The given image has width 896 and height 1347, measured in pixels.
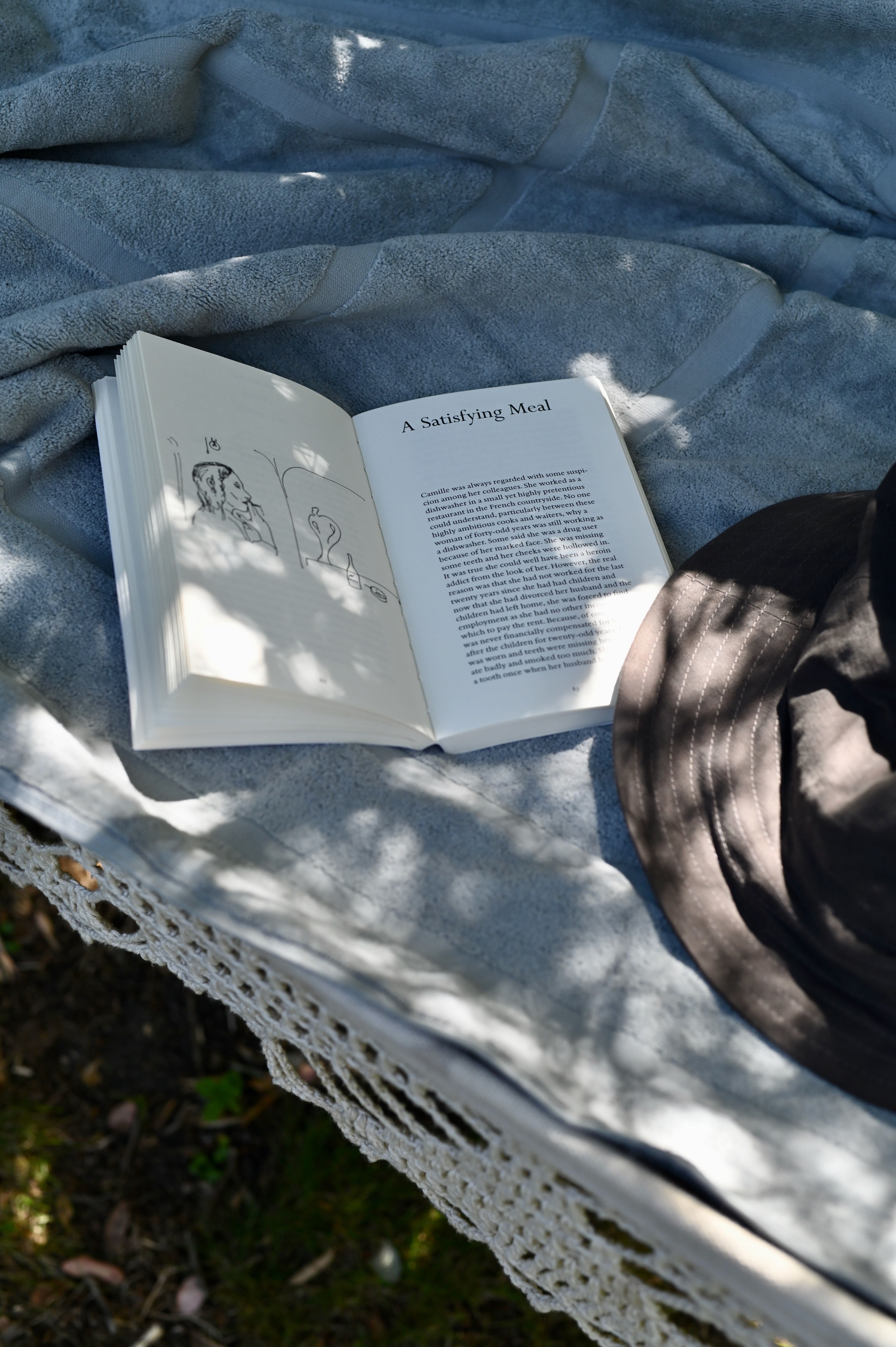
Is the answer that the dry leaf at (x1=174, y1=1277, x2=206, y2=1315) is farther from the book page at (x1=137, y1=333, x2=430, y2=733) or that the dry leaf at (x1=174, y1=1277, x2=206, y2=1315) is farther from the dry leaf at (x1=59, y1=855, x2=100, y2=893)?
the book page at (x1=137, y1=333, x2=430, y2=733)

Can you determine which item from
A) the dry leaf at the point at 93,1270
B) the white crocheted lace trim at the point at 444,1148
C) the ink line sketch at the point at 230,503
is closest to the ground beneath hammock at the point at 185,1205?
the dry leaf at the point at 93,1270

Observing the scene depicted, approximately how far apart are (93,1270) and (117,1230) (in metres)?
0.05

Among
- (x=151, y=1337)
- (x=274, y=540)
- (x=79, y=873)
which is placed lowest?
(x=151, y=1337)

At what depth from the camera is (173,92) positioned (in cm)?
113

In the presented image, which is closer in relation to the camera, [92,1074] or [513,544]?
[513,544]

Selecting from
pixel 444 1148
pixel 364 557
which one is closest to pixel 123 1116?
pixel 444 1148

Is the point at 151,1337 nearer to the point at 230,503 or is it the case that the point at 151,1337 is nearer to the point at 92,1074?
the point at 92,1074

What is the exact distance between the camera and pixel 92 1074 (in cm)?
131

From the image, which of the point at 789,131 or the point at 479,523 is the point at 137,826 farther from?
the point at 789,131

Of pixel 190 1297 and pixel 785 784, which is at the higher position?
pixel 785 784

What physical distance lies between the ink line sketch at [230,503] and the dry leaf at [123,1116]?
82 centimetres

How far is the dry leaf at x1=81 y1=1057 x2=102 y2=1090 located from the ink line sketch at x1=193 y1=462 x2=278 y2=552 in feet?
2.67

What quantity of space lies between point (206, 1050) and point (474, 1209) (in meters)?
0.66

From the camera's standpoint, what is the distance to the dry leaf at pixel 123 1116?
50.3 inches
